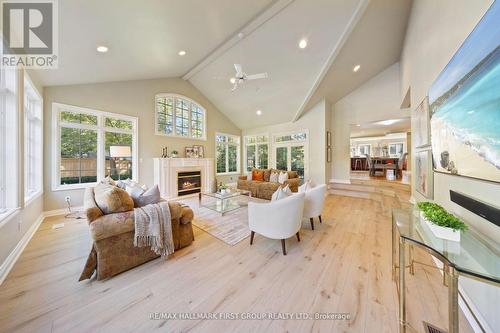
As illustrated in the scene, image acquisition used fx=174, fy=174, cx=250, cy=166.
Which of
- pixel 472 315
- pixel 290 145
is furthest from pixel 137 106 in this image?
pixel 472 315

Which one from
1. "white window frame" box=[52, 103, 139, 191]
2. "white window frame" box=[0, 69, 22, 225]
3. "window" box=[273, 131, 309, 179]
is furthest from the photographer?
"window" box=[273, 131, 309, 179]

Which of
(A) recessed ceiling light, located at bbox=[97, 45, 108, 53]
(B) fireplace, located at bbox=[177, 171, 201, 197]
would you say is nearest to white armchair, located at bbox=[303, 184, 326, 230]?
(B) fireplace, located at bbox=[177, 171, 201, 197]

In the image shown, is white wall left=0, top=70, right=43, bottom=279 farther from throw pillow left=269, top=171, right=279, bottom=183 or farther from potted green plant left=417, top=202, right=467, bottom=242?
throw pillow left=269, top=171, right=279, bottom=183

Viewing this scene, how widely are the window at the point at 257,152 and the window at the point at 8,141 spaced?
→ 6.64 meters

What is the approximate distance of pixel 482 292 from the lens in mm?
1289

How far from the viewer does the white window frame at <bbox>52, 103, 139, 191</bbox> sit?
3.83 m

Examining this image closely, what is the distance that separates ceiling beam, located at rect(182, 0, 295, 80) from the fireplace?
11.0ft

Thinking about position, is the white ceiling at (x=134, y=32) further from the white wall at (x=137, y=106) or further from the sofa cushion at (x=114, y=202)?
the sofa cushion at (x=114, y=202)

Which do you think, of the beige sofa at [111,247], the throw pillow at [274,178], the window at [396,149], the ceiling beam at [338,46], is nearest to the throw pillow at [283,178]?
the throw pillow at [274,178]

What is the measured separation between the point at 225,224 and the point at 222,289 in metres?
1.59

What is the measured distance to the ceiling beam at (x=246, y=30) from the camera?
10.6 ft

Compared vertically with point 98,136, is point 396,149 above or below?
above

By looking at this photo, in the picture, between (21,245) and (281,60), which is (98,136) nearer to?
(21,245)

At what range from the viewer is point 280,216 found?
89.3 inches
